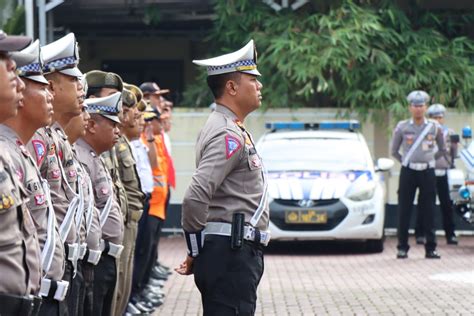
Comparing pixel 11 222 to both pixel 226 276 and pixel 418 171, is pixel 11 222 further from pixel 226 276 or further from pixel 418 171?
pixel 418 171

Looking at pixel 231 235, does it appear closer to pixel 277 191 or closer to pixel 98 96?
pixel 98 96

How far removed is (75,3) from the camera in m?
21.3

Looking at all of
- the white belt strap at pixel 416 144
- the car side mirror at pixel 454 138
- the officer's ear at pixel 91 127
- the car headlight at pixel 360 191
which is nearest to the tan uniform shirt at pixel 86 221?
the officer's ear at pixel 91 127

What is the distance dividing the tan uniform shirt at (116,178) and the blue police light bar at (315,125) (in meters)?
9.56

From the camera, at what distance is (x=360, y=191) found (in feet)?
55.9

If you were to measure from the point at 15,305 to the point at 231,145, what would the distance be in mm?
2311

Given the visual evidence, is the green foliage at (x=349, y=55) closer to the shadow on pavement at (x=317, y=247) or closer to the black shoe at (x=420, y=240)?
the black shoe at (x=420, y=240)

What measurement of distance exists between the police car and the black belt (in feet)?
39.0

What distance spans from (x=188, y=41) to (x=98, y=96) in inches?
640

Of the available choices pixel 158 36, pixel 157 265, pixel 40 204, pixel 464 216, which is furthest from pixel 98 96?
pixel 158 36

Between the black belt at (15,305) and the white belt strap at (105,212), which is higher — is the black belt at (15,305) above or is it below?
above

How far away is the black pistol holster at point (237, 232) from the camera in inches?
270

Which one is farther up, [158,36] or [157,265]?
[158,36]

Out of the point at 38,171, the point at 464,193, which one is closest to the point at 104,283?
the point at 38,171
